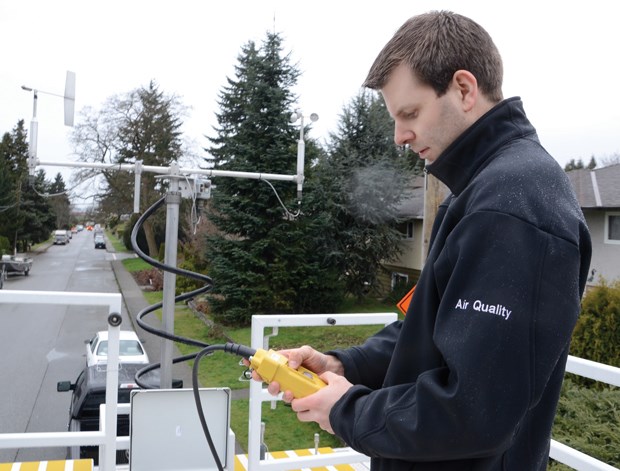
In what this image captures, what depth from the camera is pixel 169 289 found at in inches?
129

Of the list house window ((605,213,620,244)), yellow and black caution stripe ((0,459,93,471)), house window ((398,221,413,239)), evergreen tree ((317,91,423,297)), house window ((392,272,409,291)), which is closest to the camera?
yellow and black caution stripe ((0,459,93,471))

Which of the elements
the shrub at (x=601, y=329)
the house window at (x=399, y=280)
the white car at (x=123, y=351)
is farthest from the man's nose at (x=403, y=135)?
the house window at (x=399, y=280)

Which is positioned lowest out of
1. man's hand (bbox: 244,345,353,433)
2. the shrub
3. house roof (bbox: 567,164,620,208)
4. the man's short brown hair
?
the shrub

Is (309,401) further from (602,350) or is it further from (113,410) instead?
(602,350)

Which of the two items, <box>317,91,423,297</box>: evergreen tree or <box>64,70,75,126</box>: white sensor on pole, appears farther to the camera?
<box>317,91,423,297</box>: evergreen tree

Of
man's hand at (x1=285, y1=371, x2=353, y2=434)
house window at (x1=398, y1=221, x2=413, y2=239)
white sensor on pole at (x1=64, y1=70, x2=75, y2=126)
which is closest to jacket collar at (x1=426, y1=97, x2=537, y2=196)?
man's hand at (x1=285, y1=371, x2=353, y2=434)

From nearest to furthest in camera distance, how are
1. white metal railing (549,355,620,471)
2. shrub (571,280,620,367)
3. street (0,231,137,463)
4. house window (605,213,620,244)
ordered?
white metal railing (549,355,620,471) < shrub (571,280,620,367) < street (0,231,137,463) < house window (605,213,620,244)

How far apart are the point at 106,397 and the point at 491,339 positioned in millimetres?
1972

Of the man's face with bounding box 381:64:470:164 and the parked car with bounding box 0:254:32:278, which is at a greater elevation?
the man's face with bounding box 381:64:470:164

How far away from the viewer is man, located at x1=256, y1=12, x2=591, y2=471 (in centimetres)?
90

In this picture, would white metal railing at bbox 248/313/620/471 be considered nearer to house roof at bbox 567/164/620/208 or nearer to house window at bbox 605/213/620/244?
house roof at bbox 567/164/620/208

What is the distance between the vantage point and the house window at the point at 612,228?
1477cm

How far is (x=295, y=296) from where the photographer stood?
15773 mm

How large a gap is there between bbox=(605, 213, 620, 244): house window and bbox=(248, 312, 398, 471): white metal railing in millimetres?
13998
